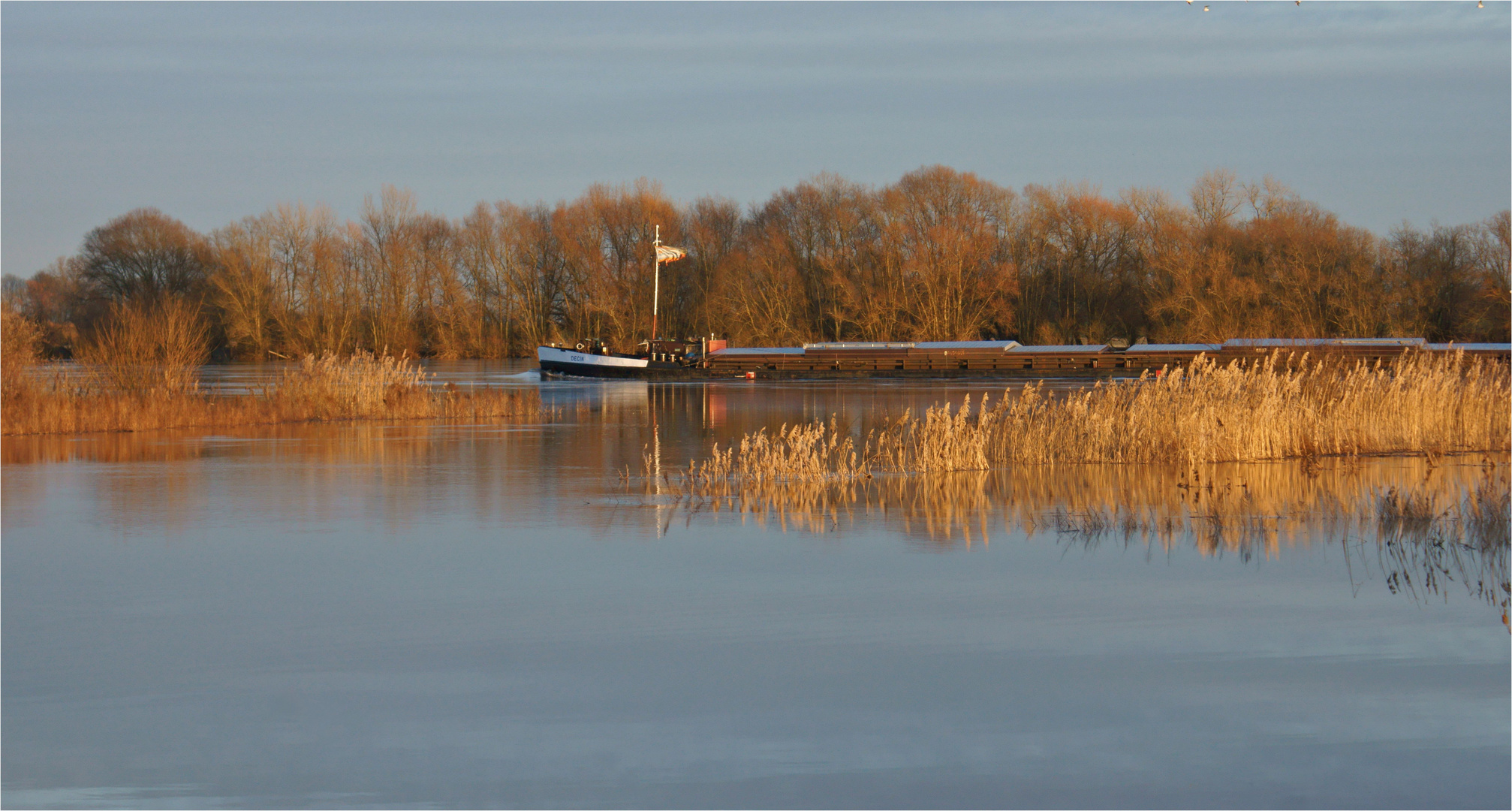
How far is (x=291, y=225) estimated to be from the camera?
256ft

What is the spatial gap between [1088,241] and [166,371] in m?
55.1

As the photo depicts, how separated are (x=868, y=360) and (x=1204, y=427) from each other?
1764 inches

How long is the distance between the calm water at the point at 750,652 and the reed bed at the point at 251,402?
10.4 meters

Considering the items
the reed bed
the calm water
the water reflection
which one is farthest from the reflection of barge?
the calm water

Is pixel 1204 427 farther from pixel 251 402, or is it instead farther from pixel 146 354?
pixel 146 354

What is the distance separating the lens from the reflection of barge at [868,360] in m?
57.0

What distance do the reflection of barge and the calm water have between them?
142 feet

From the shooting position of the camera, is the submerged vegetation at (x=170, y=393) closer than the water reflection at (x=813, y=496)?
No

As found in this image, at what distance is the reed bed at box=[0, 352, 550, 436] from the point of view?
75.3 feet

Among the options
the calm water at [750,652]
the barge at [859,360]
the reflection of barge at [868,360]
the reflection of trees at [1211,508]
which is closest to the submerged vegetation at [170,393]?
the calm water at [750,652]

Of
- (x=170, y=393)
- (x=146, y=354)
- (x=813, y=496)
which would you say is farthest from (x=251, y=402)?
(x=813, y=496)

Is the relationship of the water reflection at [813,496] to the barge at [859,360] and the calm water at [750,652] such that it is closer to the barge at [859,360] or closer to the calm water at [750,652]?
the calm water at [750,652]


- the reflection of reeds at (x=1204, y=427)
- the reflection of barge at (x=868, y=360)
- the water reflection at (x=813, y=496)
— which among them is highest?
the reflection of barge at (x=868, y=360)

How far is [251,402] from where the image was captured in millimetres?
26281
